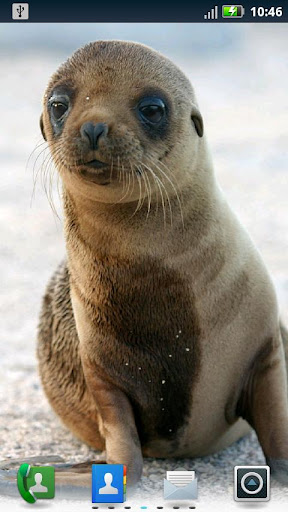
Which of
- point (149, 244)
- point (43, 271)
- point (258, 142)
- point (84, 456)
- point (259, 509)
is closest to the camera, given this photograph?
point (259, 509)

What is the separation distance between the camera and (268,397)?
5.07 meters

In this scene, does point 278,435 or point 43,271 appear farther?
point 43,271

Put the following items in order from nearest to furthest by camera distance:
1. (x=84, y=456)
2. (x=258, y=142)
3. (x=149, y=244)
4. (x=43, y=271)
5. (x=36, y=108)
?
1. (x=149, y=244)
2. (x=84, y=456)
3. (x=43, y=271)
4. (x=258, y=142)
5. (x=36, y=108)

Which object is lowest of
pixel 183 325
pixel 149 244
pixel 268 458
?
pixel 268 458

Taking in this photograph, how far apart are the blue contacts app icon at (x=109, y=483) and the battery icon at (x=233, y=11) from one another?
2.08 metres

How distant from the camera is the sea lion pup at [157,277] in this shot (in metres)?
4.57

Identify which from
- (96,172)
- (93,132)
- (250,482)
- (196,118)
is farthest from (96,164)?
(250,482)

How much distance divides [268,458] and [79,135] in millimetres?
1796

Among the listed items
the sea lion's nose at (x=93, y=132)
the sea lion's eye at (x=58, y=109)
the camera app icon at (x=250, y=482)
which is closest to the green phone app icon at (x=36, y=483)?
the camera app icon at (x=250, y=482)

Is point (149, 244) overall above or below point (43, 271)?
above

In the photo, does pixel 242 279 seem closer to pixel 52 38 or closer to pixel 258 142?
pixel 258 142

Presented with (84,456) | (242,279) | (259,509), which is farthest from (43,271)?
(259,509)

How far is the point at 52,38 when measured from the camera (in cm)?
1280

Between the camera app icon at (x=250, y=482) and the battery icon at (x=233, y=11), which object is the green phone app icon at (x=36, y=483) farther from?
the battery icon at (x=233, y=11)
